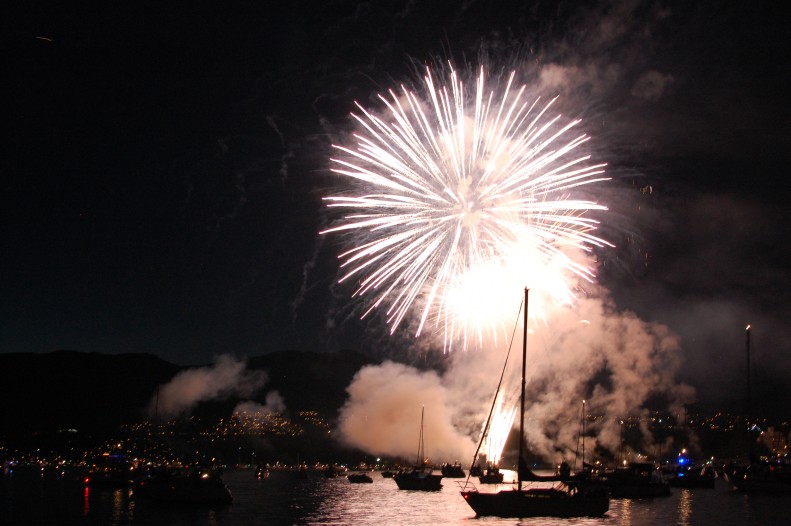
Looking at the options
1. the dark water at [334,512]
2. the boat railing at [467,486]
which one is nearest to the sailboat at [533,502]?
the dark water at [334,512]

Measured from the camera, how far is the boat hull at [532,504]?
5000 cm

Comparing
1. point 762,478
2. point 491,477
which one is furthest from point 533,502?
point 491,477

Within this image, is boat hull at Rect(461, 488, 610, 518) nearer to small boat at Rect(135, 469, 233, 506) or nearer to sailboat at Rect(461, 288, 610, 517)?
sailboat at Rect(461, 288, 610, 517)

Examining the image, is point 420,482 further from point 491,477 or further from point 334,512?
point 334,512

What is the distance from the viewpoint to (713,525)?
50.3 m

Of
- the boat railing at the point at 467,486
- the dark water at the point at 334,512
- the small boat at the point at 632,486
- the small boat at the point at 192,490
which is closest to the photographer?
the dark water at the point at 334,512

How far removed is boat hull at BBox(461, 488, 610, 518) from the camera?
50000 mm

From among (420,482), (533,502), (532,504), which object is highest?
(533,502)

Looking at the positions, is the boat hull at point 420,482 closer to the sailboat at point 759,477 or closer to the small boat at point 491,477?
the small boat at point 491,477

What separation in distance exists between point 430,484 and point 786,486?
1532 inches

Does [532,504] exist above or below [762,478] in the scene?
below

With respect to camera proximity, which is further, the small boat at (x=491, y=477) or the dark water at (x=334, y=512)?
the small boat at (x=491, y=477)

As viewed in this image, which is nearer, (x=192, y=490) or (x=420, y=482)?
(x=192, y=490)

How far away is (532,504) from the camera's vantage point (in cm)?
5000
